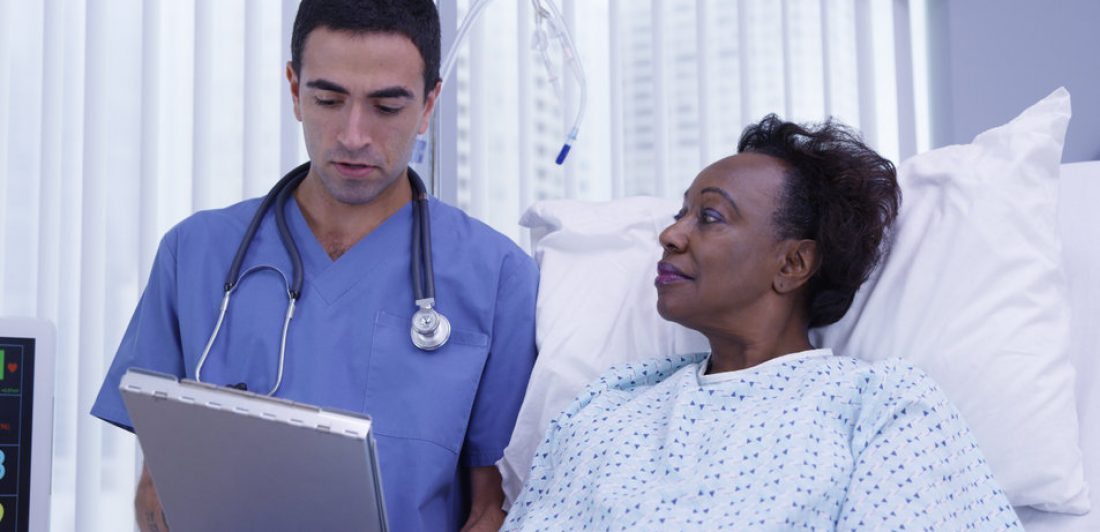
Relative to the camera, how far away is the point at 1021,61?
271 centimetres

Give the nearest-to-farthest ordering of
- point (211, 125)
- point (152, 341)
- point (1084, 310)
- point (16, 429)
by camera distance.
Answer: point (16, 429), point (1084, 310), point (152, 341), point (211, 125)

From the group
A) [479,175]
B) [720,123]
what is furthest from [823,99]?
[479,175]

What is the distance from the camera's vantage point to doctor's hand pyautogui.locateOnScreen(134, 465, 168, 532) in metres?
1.43

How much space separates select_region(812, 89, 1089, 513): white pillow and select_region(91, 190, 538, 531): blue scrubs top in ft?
1.53

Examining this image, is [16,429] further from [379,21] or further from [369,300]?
[379,21]

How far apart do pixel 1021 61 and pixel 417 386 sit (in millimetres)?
2023

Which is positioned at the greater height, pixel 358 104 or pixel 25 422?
pixel 358 104

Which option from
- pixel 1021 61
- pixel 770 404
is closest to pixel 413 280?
pixel 770 404

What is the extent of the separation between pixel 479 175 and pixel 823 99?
37.2 inches

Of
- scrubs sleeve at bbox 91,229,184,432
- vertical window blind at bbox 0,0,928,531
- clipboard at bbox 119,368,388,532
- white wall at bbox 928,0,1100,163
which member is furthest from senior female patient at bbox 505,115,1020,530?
white wall at bbox 928,0,1100,163

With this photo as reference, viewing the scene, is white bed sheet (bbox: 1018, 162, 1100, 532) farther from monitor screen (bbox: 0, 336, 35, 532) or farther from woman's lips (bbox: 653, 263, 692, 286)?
monitor screen (bbox: 0, 336, 35, 532)

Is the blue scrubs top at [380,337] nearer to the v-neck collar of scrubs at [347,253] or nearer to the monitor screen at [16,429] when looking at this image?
the v-neck collar of scrubs at [347,253]

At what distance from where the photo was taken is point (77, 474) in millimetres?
1867

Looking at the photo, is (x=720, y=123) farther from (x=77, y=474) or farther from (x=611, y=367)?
(x=77, y=474)
